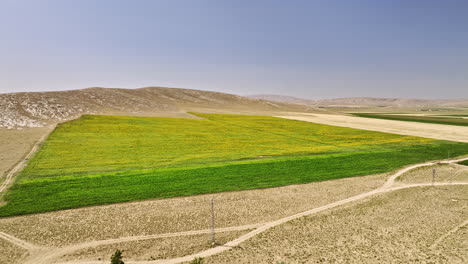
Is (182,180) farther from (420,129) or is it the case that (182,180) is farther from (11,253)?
(420,129)

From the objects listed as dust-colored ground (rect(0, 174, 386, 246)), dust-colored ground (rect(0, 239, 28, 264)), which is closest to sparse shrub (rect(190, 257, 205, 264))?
dust-colored ground (rect(0, 174, 386, 246))

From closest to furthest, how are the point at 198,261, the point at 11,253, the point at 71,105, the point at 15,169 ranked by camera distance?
the point at 198,261 → the point at 11,253 → the point at 15,169 → the point at 71,105

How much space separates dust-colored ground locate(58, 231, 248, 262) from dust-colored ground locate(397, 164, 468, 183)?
21.4 metres

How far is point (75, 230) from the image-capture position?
49.9 ft

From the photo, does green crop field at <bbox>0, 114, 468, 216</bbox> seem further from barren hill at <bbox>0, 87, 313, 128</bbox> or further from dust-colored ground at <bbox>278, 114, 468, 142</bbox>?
barren hill at <bbox>0, 87, 313, 128</bbox>

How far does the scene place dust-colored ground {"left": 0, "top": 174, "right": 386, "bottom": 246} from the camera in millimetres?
14961

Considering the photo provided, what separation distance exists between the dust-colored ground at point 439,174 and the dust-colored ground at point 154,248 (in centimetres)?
2137

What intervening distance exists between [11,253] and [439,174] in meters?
37.0

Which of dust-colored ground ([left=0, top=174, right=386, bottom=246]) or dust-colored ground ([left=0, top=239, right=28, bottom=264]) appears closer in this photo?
dust-colored ground ([left=0, top=239, right=28, bottom=264])

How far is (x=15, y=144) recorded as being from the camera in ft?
119

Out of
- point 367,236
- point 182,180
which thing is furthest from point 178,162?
point 367,236

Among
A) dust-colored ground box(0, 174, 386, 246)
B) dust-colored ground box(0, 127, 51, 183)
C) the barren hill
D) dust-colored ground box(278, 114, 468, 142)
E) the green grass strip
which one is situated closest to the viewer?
dust-colored ground box(0, 174, 386, 246)

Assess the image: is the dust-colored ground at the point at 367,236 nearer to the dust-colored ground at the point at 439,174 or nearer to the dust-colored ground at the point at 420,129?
the dust-colored ground at the point at 439,174

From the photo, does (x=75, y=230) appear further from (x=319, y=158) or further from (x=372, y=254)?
(x=319, y=158)
